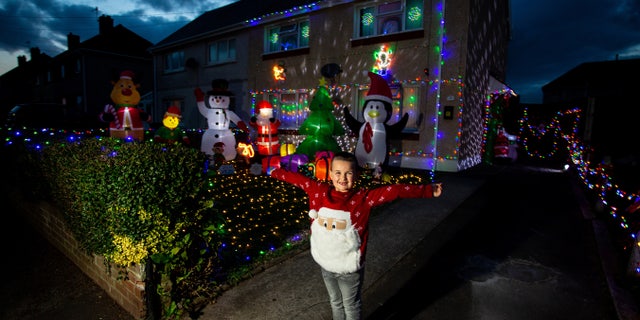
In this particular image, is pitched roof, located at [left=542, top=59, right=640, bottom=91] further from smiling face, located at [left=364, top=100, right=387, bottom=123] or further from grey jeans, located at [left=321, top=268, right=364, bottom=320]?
grey jeans, located at [left=321, top=268, right=364, bottom=320]

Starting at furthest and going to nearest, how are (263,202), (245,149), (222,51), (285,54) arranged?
(222,51), (285,54), (245,149), (263,202)

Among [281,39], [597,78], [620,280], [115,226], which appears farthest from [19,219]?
[597,78]

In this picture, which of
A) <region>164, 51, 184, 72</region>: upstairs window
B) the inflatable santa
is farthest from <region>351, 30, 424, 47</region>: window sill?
<region>164, 51, 184, 72</region>: upstairs window

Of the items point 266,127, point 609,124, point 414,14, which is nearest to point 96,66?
point 266,127

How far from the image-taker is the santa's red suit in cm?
1033

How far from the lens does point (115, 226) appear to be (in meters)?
2.65

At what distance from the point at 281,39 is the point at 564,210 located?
1172cm

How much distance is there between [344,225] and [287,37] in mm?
12991

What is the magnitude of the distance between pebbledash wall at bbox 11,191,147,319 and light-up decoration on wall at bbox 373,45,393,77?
9.53m

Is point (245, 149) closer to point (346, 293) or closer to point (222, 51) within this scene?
point (222, 51)

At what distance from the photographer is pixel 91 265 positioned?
3576 millimetres

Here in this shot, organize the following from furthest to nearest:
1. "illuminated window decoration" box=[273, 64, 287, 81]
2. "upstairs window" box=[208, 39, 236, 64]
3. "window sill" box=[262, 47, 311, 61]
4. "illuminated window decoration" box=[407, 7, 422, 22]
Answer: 1. "upstairs window" box=[208, 39, 236, 64]
2. "illuminated window decoration" box=[273, 64, 287, 81]
3. "window sill" box=[262, 47, 311, 61]
4. "illuminated window decoration" box=[407, 7, 422, 22]

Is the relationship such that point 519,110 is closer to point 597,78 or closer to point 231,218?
point 231,218

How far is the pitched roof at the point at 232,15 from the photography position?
44.9ft
